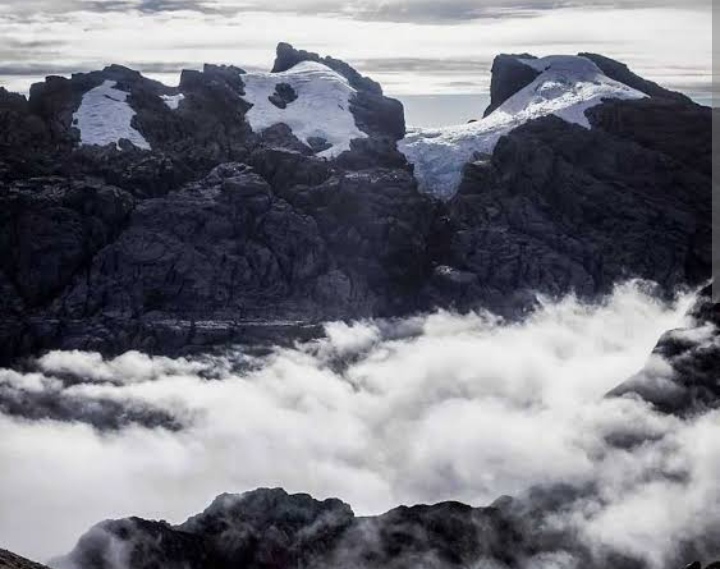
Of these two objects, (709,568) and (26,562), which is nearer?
(26,562)

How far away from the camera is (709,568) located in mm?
151625

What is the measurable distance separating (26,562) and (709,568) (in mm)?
78069

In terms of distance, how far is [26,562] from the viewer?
130m
